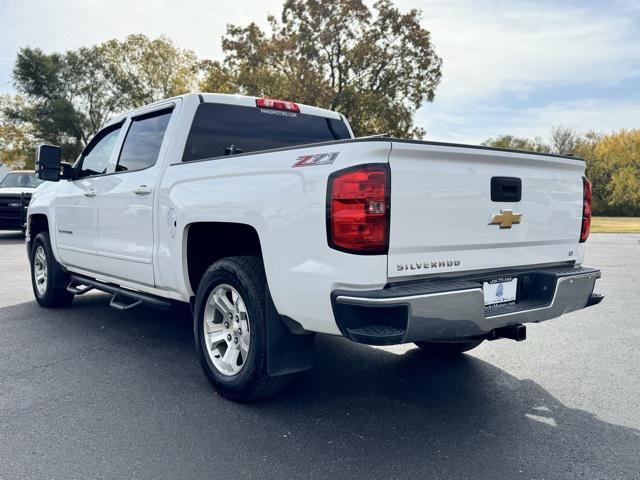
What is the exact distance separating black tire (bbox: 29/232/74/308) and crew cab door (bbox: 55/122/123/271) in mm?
287

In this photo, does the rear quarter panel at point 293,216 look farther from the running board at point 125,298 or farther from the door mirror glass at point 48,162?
Answer: the door mirror glass at point 48,162

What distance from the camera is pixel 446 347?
14.9ft

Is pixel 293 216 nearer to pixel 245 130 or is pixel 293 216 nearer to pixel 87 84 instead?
pixel 245 130

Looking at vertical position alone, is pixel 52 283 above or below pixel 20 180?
below

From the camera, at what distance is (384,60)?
27938 mm

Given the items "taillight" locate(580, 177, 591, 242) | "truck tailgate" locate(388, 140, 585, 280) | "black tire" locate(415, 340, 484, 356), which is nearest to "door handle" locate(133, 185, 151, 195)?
"truck tailgate" locate(388, 140, 585, 280)

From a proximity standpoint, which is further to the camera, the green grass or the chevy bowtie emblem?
the green grass

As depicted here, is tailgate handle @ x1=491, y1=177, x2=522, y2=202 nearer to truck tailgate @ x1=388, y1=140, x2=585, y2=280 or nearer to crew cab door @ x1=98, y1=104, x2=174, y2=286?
truck tailgate @ x1=388, y1=140, x2=585, y2=280

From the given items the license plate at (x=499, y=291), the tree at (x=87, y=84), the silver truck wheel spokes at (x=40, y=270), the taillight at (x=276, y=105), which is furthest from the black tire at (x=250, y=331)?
the tree at (x=87, y=84)

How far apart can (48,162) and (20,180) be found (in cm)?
1255

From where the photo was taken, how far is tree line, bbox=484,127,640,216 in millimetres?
51188

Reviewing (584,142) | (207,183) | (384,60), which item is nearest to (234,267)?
(207,183)

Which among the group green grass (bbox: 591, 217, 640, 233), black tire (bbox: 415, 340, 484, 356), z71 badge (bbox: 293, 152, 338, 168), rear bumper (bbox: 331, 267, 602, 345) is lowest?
green grass (bbox: 591, 217, 640, 233)

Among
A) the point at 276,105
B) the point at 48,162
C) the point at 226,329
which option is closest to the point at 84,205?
the point at 48,162
